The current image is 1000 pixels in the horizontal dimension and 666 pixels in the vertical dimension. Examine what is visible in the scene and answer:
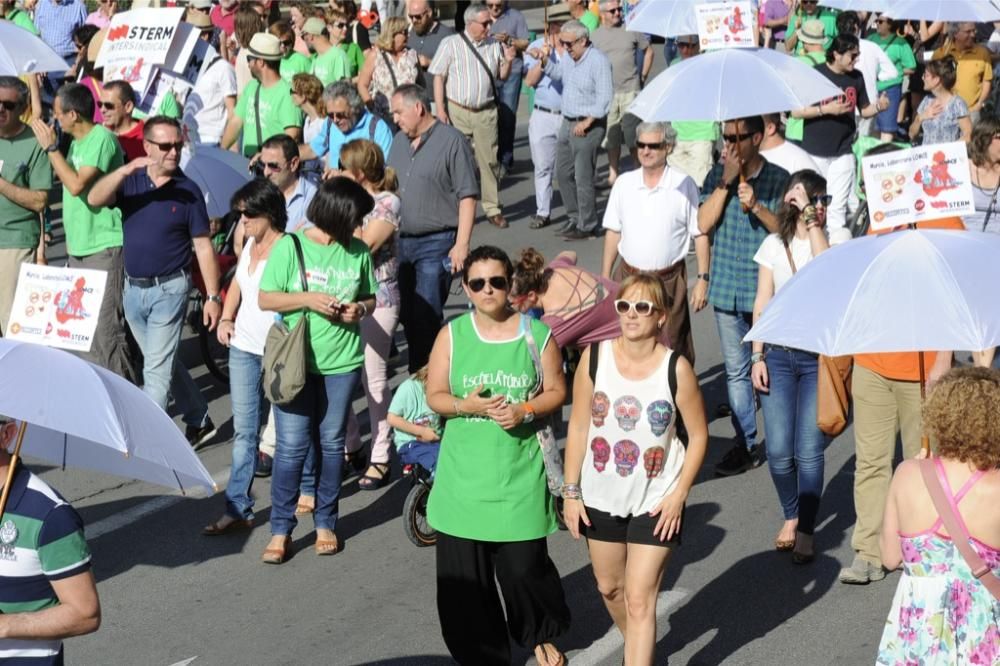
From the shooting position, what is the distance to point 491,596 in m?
6.24

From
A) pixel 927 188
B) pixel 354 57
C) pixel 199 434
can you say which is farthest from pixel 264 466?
pixel 354 57

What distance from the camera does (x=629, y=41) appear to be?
15883 mm

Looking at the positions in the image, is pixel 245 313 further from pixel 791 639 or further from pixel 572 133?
pixel 572 133

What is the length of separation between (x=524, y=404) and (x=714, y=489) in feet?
9.40

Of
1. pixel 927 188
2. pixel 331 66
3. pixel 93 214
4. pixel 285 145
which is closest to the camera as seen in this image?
pixel 927 188

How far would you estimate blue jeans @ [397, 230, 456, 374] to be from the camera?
9.72m

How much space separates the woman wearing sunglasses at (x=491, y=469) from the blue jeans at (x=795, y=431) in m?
1.73

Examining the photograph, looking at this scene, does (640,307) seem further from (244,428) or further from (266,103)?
(266,103)

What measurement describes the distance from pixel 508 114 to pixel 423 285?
7.99m

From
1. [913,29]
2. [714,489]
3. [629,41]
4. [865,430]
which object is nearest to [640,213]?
[714,489]

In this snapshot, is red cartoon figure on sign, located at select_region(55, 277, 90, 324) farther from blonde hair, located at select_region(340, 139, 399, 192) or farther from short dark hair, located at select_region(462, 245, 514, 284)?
blonde hair, located at select_region(340, 139, 399, 192)

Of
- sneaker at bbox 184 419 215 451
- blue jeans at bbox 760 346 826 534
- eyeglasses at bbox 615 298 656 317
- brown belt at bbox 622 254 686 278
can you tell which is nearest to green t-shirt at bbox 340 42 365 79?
sneaker at bbox 184 419 215 451

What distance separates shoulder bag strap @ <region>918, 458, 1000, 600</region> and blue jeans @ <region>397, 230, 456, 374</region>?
5.23 meters

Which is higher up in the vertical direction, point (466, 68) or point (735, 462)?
point (466, 68)
